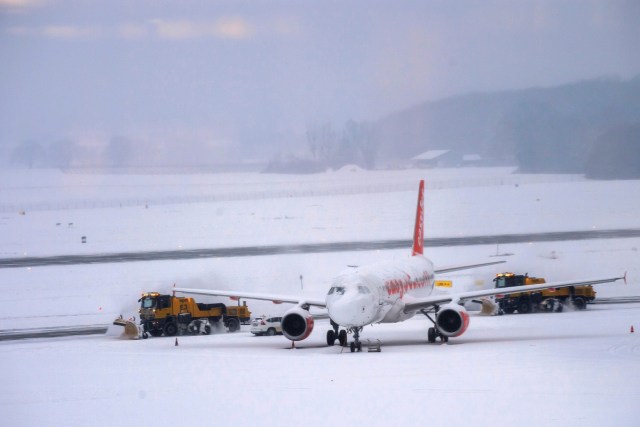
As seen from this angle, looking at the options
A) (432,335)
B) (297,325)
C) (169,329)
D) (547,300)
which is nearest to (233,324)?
(169,329)

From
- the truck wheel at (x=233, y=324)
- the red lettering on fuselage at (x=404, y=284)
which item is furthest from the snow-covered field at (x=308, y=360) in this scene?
the truck wheel at (x=233, y=324)

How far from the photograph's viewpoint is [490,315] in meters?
60.7

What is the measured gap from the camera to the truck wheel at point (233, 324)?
5612 centimetres

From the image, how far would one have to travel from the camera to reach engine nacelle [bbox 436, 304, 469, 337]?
144 ft

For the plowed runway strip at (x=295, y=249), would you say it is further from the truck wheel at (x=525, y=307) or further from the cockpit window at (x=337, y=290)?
the cockpit window at (x=337, y=290)

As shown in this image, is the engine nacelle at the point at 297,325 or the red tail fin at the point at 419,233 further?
the red tail fin at the point at 419,233

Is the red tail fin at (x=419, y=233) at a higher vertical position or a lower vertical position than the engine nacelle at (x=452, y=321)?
higher

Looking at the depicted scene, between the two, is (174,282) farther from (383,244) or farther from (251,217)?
(251,217)

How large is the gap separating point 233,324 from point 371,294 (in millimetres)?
15912

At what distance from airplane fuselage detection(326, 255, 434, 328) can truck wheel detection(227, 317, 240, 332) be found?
36.6 feet

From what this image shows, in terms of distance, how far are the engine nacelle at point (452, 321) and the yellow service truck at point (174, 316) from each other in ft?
50.3

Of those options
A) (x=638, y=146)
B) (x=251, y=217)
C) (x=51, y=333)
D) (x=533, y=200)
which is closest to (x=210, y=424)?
(x=51, y=333)

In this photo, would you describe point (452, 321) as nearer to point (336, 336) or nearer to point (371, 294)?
point (371, 294)

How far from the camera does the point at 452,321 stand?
4428cm
